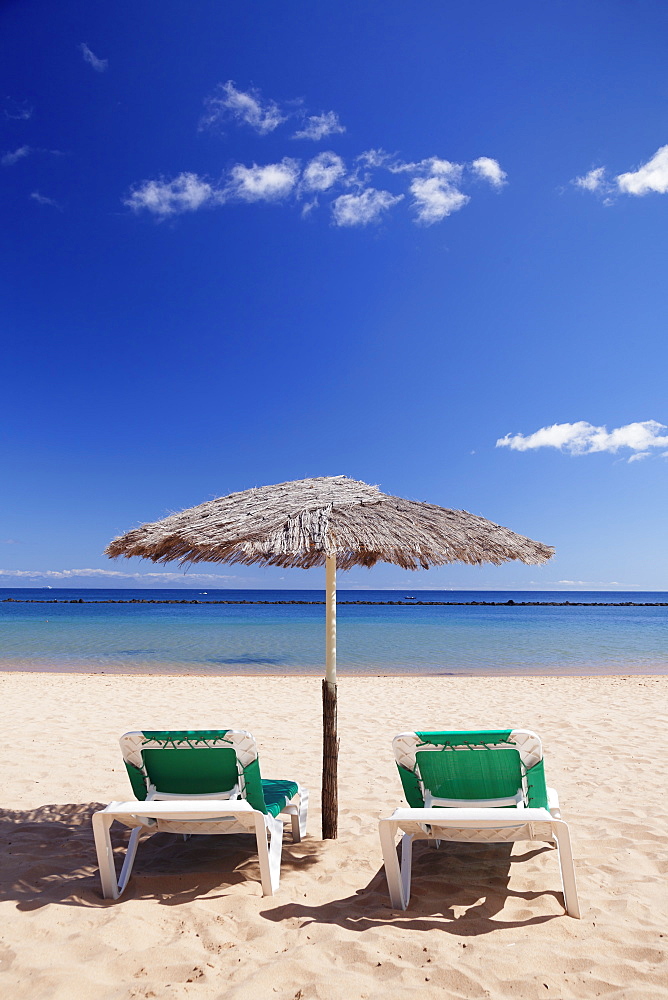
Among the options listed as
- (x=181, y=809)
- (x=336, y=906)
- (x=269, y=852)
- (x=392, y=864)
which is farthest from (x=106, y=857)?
(x=392, y=864)

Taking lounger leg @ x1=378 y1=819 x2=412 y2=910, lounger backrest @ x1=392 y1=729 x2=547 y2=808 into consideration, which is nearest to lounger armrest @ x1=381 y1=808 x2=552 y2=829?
lounger leg @ x1=378 y1=819 x2=412 y2=910

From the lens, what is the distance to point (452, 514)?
3.82 metres

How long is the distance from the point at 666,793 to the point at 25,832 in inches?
178

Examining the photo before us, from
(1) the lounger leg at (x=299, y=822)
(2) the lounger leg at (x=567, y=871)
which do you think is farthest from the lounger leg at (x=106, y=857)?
(2) the lounger leg at (x=567, y=871)

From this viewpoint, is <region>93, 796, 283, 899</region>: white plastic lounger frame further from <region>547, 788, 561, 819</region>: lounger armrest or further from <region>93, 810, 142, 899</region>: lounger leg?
<region>547, 788, 561, 819</region>: lounger armrest

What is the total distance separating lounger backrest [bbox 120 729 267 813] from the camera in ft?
9.67

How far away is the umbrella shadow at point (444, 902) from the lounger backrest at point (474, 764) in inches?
16.1

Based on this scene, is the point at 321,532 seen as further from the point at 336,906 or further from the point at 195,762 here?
the point at 336,906

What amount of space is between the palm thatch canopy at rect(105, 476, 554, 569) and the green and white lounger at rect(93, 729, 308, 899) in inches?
39.6

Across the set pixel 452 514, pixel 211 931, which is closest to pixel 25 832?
pixel 211 931

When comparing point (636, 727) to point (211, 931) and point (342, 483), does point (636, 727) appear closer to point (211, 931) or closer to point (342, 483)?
point (342, 483)

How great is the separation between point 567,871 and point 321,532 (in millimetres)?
1941

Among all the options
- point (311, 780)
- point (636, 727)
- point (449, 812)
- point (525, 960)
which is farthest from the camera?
point (636, 727)

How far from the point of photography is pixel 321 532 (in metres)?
3.23
